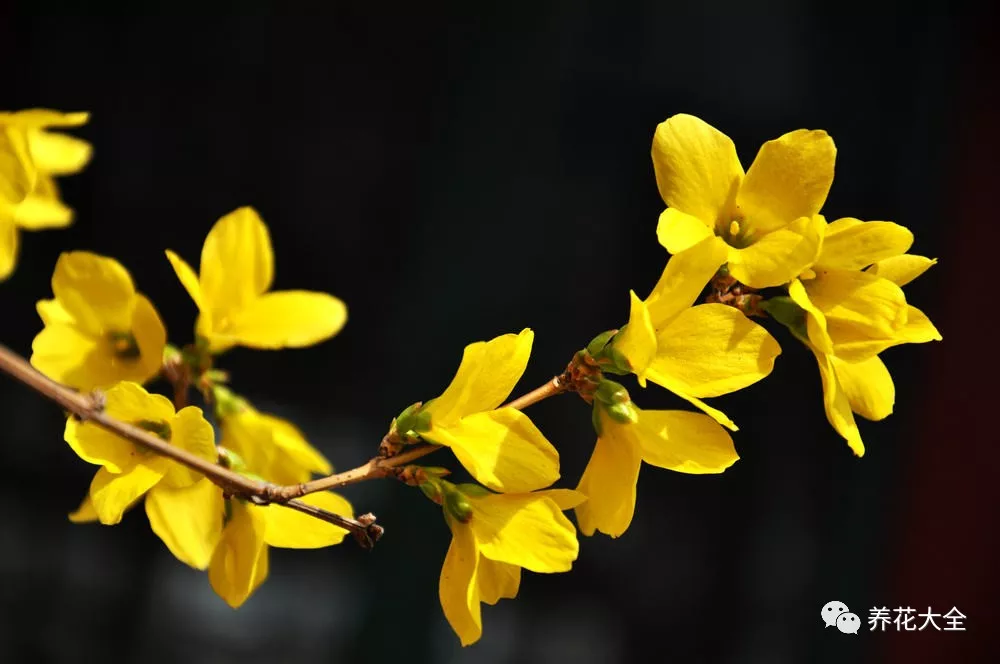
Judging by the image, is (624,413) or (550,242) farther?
(550,242)

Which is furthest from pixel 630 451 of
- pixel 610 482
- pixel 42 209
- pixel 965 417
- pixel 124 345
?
pixel 965 417

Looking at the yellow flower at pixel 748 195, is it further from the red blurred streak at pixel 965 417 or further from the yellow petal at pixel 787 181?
the red blurred streak at pixel 965 417

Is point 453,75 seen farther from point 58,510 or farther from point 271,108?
point 58,510

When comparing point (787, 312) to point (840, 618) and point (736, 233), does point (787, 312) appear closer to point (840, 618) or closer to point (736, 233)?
point (736, 233)

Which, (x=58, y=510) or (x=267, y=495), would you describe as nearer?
(x=267, y=495)

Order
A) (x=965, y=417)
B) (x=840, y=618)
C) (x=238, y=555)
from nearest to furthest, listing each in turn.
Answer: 1. (x=238, y=555)
2. (x=840, y=618)
3. (x=965, y=417)

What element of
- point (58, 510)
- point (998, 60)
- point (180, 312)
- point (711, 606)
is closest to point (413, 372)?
point (180, 312)

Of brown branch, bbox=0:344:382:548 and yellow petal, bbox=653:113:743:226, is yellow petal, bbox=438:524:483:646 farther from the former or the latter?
yellow petal, bbox=653:113:743:226
